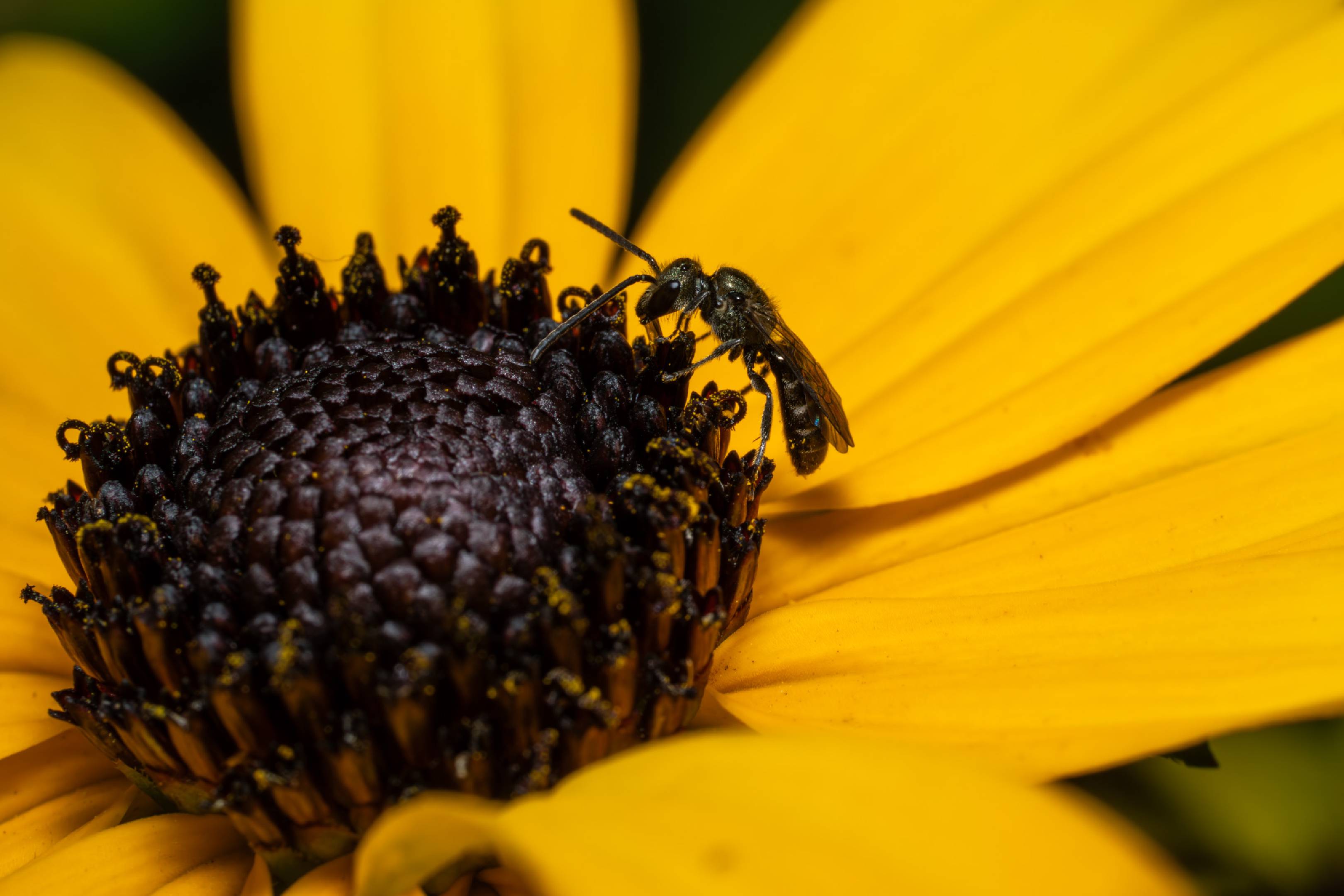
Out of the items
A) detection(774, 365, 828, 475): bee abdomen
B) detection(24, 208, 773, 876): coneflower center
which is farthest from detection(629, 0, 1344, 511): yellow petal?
detection(24, 208, 773, 876): coneflower center

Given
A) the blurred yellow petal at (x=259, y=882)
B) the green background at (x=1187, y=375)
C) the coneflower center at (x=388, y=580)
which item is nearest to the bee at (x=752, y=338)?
the coneflower center at (x=388, y=580)

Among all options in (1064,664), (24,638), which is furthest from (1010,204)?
(24,638)

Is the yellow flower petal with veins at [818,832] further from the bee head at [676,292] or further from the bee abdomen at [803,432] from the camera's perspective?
the bee head at [676,292]

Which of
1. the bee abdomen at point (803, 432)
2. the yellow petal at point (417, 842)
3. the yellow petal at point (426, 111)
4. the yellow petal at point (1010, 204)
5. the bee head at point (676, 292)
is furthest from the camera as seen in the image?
the yellow petal at point (426, 111)

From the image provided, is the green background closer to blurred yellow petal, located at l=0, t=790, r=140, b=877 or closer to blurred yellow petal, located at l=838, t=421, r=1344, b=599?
blurred yellow petal, located at l=838, t=421, r=1344, b=599

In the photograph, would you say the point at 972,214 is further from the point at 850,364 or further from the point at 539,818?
the point at 539,818

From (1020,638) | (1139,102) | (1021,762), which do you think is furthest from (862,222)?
(1021,762)
